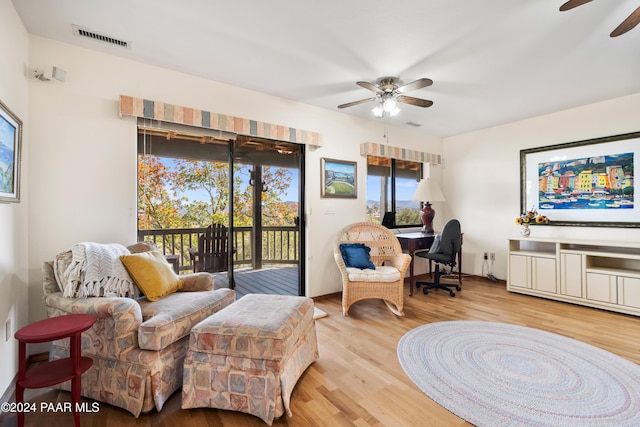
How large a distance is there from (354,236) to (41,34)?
349 cm

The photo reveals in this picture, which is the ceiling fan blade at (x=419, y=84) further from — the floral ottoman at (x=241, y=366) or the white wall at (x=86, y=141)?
the floral ottoman at (x=241, y=366)

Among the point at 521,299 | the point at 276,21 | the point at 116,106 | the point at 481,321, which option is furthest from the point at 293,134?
the point at 521,299

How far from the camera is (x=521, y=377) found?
6.47ft

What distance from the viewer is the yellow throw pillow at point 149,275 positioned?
2047mm

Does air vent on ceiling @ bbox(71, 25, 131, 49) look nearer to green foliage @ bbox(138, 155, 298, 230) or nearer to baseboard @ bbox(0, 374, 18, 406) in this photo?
green foliage @ bbox(138, 155, 298, 230)

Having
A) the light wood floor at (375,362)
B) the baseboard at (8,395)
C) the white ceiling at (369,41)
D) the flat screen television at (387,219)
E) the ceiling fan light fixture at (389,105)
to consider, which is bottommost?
the light wood floor at (375,362)

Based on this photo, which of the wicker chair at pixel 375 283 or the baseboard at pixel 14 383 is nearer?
the baseboard at pixel 14 383

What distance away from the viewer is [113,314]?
1609 millimetres

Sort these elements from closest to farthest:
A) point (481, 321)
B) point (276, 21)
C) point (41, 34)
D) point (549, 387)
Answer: point (549, 387), point (276, 21), point (41, 34), point (481, 321)

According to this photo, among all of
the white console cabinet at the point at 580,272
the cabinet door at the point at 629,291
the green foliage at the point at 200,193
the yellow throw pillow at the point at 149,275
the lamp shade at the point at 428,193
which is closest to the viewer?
the yellow throw pillow at the point at 149,275

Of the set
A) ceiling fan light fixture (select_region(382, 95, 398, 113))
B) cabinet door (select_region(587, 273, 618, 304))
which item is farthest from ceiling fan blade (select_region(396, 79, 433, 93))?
cabinet door (select_region(587, 273, 618, 304))

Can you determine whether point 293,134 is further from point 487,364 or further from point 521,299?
point 521,299

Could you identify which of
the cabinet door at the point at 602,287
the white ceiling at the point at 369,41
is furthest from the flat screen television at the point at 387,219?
the cabinet door at the point at 602,287

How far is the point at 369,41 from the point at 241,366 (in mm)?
2494
